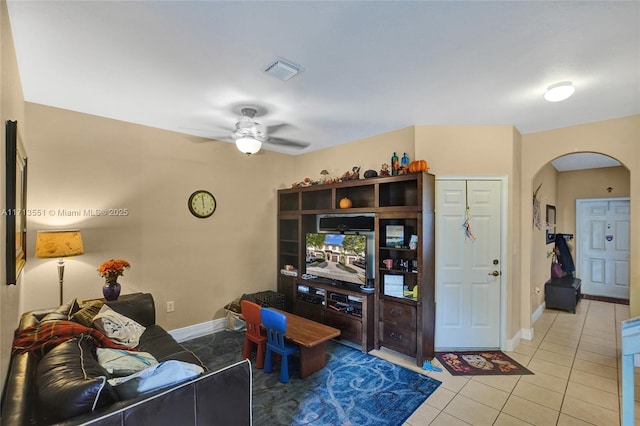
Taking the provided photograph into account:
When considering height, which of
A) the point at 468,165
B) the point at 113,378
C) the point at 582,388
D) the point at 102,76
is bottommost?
the point at 582,388

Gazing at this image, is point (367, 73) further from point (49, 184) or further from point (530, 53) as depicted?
point (49, 184)

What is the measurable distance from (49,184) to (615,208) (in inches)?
356

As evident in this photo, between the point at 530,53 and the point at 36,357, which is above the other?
the point at 530,53

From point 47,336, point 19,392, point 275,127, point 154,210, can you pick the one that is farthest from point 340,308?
point 19,392

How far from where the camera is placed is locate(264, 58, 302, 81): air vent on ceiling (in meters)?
Result: 2.19

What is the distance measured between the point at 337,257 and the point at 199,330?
2.13m

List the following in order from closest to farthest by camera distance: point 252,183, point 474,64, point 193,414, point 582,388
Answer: point 193,414 < point 474,64 < point 582,388 < point 252,183

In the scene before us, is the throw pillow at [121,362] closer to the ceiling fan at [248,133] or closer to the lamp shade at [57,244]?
the lamp shade at [57,244]

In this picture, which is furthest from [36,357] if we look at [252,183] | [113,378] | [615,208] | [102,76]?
[615,208]

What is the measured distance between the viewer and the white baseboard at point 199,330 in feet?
12.5

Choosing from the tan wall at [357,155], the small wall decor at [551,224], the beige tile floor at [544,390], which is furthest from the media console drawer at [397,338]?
the small wall decor at [551,224]

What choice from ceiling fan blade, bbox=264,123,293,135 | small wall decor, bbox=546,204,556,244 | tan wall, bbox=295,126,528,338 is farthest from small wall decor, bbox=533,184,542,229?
ceiling fan blade, bbox=264,123,293,135

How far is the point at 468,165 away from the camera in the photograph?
11.6ft

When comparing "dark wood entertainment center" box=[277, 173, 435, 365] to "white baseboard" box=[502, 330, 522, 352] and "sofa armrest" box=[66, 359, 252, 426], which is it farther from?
"sofa armrest" box=[66, 359, 252, 426]
